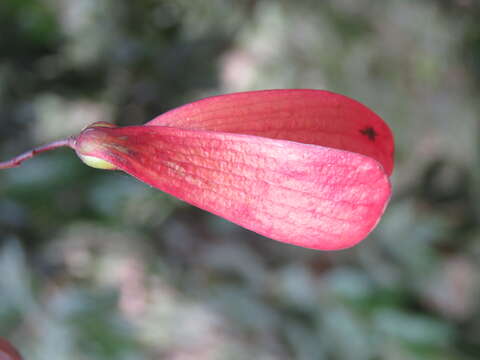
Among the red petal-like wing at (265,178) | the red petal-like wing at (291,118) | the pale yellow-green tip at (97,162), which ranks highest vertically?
the red petal-like wing at (291,118)

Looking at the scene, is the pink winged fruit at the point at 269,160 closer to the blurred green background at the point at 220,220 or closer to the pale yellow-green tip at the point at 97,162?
the pale yellow-green tip at the point at 97,162

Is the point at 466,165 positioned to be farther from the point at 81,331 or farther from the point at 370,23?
the point at 81,331

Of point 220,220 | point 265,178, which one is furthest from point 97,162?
point 220,220

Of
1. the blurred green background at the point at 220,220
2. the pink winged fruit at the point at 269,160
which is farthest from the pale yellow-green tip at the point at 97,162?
the blurred green background at the point at 220,220

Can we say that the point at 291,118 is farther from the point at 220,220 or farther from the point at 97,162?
the point at 220,220

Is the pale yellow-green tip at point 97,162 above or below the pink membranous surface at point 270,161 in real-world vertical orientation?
below

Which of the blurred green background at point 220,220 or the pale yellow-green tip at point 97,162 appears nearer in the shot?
the pale yellow-green tip at point 97,162

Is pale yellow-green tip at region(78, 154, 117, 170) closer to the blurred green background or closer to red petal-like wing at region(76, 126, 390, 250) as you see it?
red petal-like wing at region(76, 126, 390, 250)

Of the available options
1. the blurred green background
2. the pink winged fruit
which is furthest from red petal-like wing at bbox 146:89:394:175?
the blurred green background
